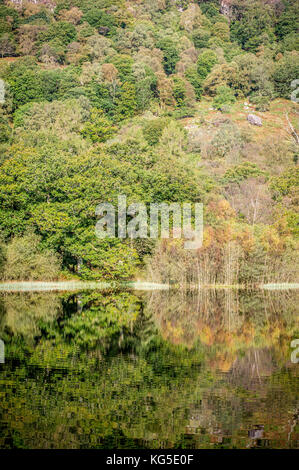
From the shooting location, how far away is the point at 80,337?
1625cm

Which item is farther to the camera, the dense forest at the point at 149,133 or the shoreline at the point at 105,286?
the dense forest at the point at 149,133

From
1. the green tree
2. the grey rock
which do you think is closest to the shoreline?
the green tree

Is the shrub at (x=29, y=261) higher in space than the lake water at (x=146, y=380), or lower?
lower

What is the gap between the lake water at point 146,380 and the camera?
8422 mm

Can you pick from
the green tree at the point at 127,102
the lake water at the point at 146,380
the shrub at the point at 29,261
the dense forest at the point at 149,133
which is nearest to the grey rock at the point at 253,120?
the dense forest at the point at 149,133

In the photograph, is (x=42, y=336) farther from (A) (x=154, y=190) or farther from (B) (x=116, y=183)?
(A) (x=154, y=190)

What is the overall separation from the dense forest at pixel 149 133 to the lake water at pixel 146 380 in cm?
1399

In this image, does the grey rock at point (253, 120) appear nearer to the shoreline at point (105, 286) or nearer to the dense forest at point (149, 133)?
the dense forest at point (149, 133)

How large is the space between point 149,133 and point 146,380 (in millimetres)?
57055

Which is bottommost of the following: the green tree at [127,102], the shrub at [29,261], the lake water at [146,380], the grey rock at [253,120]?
the grey rock at [253,120]

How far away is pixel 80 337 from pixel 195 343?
313 cm

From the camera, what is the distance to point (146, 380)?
11.4 m

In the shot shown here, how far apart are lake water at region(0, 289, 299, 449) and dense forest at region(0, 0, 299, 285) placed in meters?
14.0

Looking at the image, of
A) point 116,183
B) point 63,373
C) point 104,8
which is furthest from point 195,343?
point 104,8
